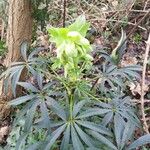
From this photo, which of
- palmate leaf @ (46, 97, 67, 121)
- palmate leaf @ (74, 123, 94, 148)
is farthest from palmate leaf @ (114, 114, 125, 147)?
palmate leaf @ (46, 97, 67, 121)

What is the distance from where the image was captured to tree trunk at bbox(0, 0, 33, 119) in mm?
2078

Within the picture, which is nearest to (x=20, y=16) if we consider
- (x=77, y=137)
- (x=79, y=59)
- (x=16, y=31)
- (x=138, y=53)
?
(x=16, y=31)

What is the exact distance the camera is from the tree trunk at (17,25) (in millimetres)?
2078

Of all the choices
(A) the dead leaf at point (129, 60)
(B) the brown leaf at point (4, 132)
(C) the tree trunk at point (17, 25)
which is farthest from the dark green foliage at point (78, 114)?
(A) the dead leaf at point (129, 60)

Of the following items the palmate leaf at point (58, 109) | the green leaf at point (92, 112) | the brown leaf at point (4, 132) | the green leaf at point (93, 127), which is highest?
the palmate leaf at point (58, 109)

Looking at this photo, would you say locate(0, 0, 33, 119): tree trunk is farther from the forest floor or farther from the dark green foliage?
the forest floor

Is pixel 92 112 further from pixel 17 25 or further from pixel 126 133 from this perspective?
pixel 17 25

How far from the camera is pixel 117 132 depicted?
151 centimetres

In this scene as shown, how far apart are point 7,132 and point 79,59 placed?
42.3 inches

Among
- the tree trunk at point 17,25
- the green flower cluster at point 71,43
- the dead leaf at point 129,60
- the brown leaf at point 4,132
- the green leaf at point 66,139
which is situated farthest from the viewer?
the dead leaf at point 129,60

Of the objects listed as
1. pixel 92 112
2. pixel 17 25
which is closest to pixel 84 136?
pixel 92 112

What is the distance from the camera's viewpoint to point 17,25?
2.13 meters

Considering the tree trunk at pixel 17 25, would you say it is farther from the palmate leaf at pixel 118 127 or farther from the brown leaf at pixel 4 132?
the palmate leaf at pixel 118 127

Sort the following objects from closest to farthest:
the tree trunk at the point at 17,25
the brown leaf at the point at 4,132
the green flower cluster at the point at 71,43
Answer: the green flower cluster at the point at 71,43
the tree trunk at the point at 17,25
the brown leaf at the point at 4,132
